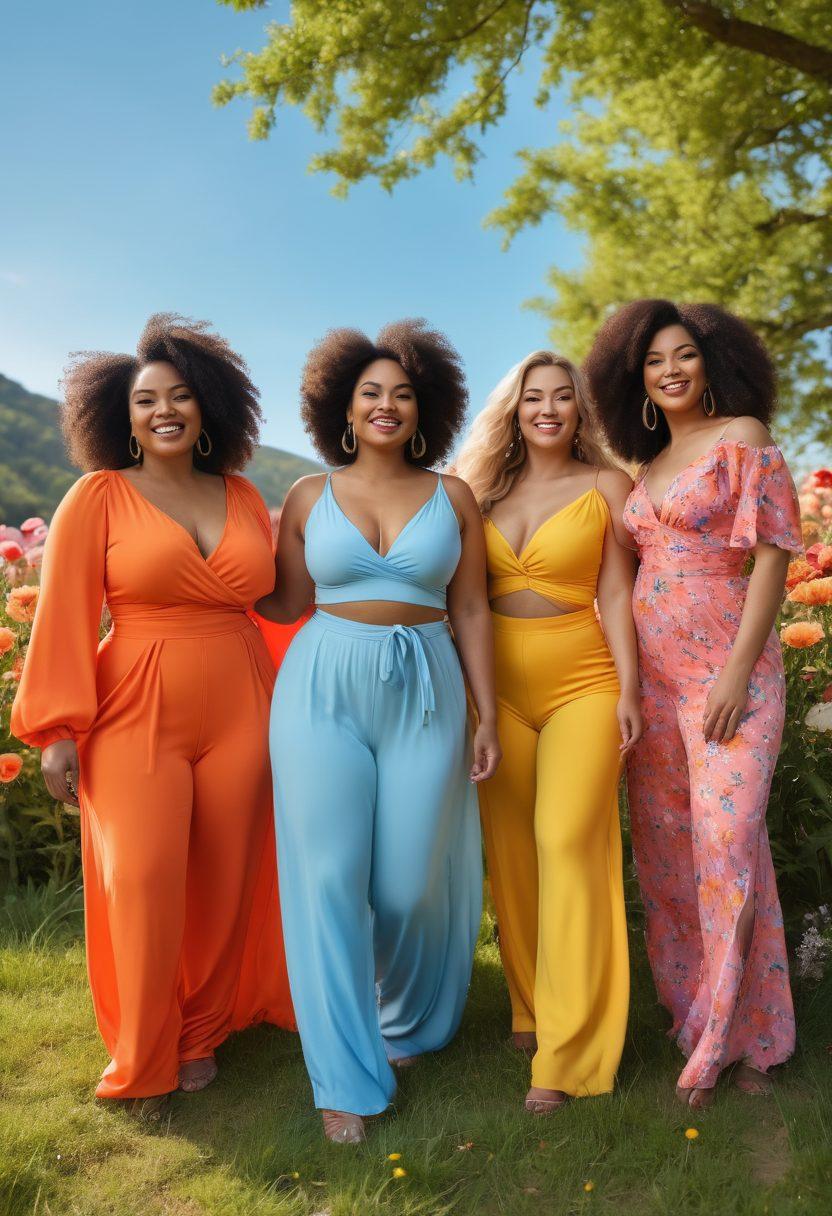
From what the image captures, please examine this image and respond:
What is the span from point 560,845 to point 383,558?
1.10m

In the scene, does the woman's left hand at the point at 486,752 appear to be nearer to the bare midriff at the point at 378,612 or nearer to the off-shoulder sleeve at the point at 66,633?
the bare midriff at the point at 378,612

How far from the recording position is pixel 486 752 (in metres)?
3.51

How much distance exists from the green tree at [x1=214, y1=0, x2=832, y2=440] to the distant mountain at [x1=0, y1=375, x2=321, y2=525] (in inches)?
1573

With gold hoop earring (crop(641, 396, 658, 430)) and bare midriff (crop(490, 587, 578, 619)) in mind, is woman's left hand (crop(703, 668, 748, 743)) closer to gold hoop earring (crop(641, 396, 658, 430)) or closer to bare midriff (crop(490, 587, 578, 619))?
bare midriff (crop(490, 587, 578, 619))

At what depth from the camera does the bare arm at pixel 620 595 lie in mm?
3520

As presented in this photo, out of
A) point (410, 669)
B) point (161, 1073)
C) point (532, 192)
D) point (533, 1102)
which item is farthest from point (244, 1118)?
point (532, 192)

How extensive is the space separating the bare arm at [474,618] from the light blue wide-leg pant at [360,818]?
6 cm

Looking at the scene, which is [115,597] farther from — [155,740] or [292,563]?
[292,563]

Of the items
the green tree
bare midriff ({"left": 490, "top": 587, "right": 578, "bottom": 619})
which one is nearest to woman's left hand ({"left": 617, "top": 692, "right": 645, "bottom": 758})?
bare midriff ({"left": 490, "top": 587, "right": 578, "bottom": 619})

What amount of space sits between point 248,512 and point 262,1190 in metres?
2.13

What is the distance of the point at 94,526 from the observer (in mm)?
3438

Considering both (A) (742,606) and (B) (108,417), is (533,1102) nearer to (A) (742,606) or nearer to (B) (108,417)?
(A) (742,606)

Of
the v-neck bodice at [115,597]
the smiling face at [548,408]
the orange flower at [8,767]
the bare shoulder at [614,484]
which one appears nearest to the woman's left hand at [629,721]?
the bare shoulder at [614,484]

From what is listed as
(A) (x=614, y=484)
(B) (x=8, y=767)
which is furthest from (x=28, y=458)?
(A) (x=614, y=484)
